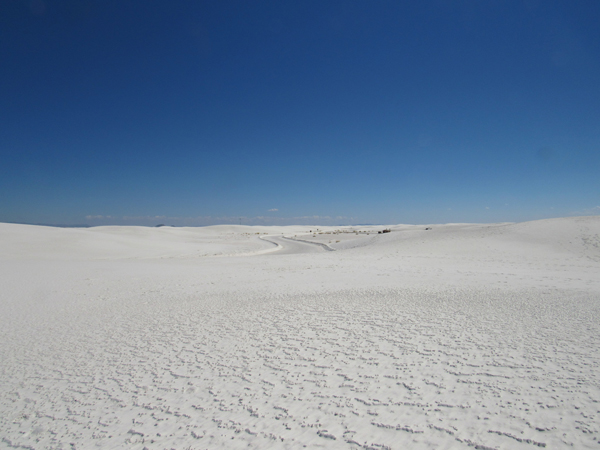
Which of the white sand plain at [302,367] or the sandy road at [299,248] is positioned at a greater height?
the sandy road at [299,248]

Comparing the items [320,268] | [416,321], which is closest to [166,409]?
[416,321]

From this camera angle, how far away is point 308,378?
12.9 feet

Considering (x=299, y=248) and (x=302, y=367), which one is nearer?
(x=302, y=367)

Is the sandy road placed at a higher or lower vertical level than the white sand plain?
higher

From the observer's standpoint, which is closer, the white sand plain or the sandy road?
the white sand plain

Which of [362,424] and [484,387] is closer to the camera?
[362,424]

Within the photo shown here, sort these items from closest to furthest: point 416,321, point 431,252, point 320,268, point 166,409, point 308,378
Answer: point 166,409 < point 308,378 < point 416,321 < point 320,268 < point 431,252

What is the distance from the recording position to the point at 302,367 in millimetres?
4211

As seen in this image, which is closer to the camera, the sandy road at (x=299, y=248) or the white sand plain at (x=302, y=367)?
the white sand plain at (x=302, y=367)

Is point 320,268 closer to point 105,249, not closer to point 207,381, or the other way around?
point 207,381

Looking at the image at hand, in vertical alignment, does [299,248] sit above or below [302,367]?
above

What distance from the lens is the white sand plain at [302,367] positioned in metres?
2.99

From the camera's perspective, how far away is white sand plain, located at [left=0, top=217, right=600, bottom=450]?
299cm

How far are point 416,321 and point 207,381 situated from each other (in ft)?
12.9
